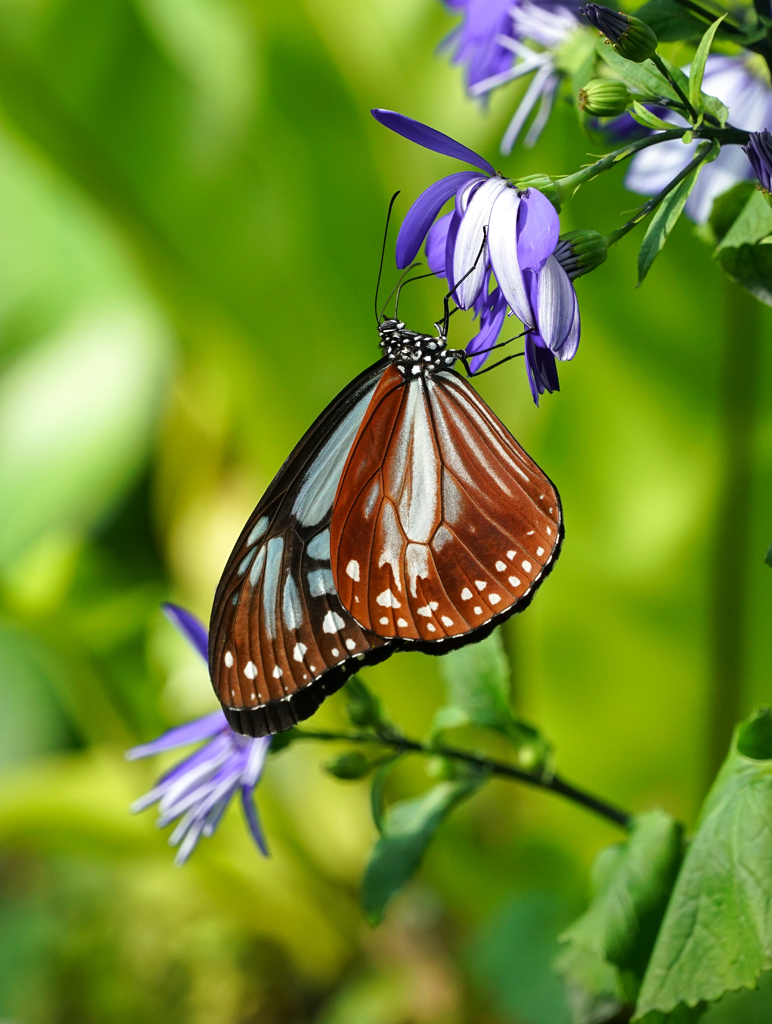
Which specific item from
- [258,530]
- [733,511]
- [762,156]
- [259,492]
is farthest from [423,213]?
[259,492]

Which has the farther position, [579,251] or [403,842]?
[403,842]

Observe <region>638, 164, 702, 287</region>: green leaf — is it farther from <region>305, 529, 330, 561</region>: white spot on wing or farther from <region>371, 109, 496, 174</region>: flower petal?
<region>305, 529, 330, 561</region>: white spot on wing

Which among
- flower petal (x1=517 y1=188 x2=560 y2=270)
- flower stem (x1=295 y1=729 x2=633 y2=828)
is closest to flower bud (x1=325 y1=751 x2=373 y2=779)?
flower stem (x1=295 y1=729 x2=633 y2=828)

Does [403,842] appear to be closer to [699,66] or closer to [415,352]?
[415,352]

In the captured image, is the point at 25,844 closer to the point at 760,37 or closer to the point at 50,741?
the point at 50,741

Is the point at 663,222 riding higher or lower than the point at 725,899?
higher

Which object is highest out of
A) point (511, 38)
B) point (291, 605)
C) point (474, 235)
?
point (511, 38)

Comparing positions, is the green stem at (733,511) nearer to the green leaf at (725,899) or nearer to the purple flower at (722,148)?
the purple flower at (722,148)

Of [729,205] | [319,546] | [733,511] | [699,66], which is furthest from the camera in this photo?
[733,511]
